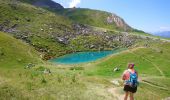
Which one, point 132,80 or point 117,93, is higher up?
point 132,80

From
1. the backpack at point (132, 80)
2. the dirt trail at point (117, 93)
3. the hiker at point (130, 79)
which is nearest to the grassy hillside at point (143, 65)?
the dirt trail at point (117, 93)

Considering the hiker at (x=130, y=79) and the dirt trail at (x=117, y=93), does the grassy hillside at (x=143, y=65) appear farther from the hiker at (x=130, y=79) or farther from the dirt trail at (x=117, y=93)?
the hiker at (x=130, y=79)

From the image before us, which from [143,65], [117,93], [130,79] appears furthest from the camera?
[143,65]

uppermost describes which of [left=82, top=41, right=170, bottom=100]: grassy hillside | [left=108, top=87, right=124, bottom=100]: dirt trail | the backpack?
the backpack

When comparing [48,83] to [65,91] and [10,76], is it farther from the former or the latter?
[10,76]

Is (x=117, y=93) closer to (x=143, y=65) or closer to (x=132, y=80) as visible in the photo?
(x=132, y=80)

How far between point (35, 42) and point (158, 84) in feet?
430

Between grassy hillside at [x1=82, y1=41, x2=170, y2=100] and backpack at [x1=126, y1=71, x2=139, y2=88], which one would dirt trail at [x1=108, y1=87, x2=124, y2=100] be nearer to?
backpack at [x1=126, y1=71, x2=139, y2=88]

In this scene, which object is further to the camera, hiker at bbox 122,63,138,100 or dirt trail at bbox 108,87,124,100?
dirt trail at bbox 108,87,124,100

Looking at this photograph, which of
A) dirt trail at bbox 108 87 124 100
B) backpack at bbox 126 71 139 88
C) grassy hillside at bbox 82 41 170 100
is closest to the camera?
backpack at bbox 126 71 139 88

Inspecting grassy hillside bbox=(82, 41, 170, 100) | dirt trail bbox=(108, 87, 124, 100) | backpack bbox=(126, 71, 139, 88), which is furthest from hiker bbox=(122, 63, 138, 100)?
grassy hillside bbox=(82, 41, 170, 100)

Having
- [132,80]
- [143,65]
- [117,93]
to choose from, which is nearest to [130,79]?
[132,80]

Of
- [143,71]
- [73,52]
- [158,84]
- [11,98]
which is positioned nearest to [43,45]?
[73,52]

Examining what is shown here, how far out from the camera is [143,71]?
81.8m
